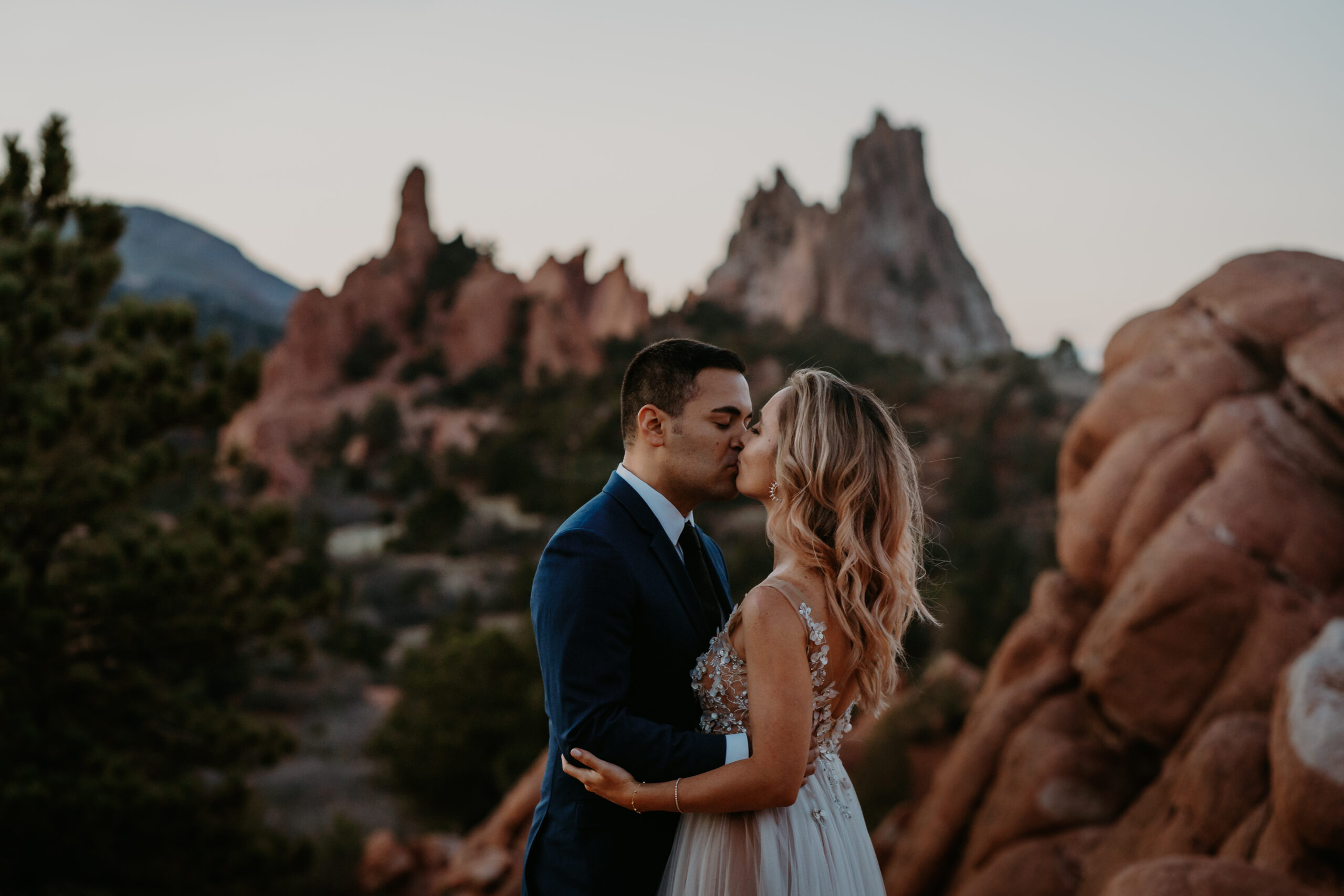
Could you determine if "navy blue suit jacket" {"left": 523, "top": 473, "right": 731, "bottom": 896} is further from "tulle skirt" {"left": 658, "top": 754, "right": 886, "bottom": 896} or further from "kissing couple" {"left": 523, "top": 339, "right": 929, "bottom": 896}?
"tulle skirt" {"left": 658, "top": 754, "right": 886, "bottom": 896}

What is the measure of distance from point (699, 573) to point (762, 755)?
0.73 metres

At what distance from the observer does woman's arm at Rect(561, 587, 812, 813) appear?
2.59m

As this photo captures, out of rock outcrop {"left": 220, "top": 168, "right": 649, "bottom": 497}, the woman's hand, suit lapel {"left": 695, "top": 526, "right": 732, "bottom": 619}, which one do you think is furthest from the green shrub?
→ rock outcrop {"left": 220, "top": 168, "right": 649, "bottom": 497}

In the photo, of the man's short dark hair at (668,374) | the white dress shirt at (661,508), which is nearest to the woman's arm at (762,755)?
the white dress shirt at (661,508)

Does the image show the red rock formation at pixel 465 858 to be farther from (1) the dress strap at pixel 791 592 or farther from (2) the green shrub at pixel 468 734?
(1) the dress strap at pixel 791 592

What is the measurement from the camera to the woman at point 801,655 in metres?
2.62

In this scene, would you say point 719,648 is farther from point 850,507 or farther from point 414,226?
point 414,226

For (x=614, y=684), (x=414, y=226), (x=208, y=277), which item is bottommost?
(x=614, y=684)

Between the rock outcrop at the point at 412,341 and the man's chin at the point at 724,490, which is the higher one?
the rock outcrop at the point at 412,341

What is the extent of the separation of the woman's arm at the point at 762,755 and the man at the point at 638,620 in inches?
1.7

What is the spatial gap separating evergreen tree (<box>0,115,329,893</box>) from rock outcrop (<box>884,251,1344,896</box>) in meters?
6.54

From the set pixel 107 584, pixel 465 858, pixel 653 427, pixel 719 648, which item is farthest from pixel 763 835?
pixel 465 858

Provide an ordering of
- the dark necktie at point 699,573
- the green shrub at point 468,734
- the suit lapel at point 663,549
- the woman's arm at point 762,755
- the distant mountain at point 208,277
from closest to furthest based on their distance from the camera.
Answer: the woman's arm at point 762,755
the suit lapel at point 663,549
the dark necktie at point 699,573
the green shrub at point 468,734
the distant mountain at point 208,277

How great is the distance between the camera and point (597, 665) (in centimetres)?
268
